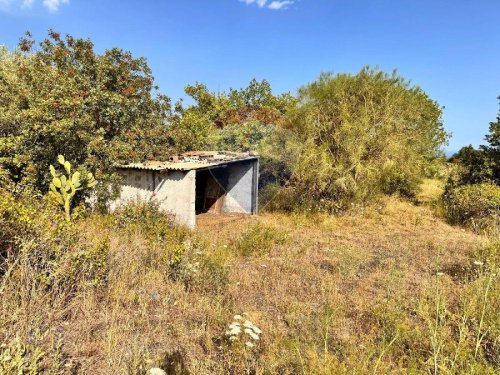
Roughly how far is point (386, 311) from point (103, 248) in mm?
4660

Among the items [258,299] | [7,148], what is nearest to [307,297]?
[258,299]

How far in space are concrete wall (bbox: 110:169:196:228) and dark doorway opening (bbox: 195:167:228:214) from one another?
12.7 feet

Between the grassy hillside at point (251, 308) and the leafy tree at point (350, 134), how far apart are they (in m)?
4.08

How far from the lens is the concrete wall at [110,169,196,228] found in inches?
403

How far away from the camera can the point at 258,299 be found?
5.77 metres

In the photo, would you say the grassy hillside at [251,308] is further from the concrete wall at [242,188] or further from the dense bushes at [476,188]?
the concrete wall at [242,188]

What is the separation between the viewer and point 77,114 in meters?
10.2

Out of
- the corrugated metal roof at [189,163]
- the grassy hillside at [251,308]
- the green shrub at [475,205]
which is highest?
the corrugated metal roof at [189,163]

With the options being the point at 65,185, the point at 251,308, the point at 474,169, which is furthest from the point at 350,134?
the point at 65,185

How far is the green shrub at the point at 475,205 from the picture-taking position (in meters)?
11.2

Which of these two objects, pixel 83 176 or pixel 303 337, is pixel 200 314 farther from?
pixel 83 176

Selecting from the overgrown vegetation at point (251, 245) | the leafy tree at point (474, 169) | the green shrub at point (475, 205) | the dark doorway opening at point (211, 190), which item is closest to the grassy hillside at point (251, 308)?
the overgrown vegetation at point (251, 245)

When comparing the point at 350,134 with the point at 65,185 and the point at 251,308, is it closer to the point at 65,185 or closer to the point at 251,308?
the point at 251,308

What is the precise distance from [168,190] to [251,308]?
6.09 m
